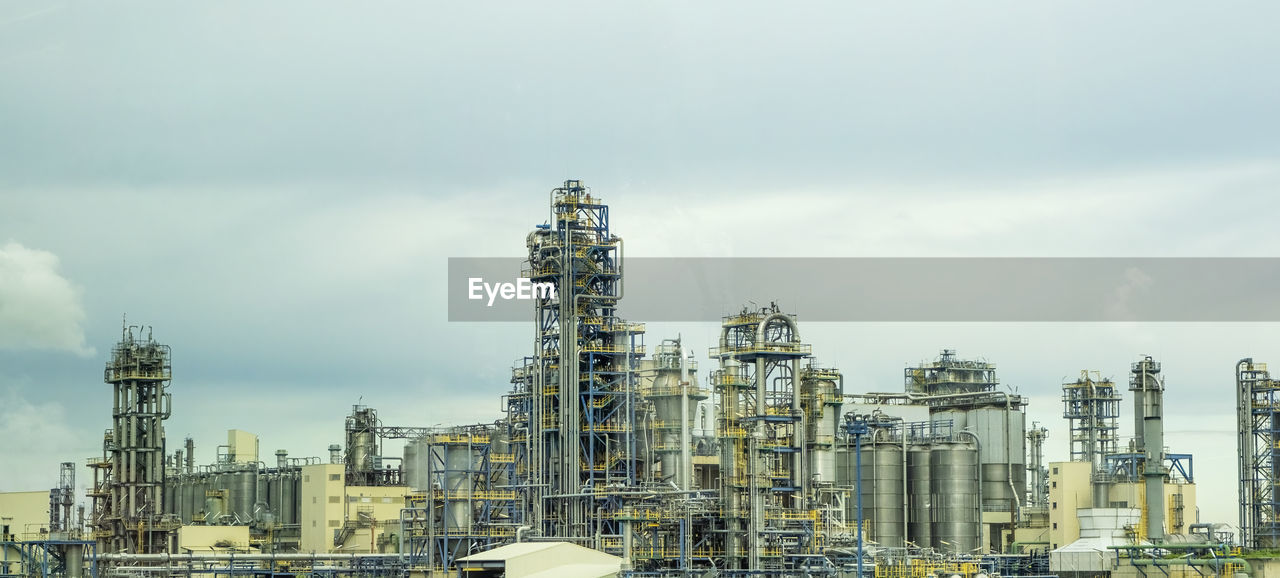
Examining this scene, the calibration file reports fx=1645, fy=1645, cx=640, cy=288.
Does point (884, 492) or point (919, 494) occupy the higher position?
point (884, 492)

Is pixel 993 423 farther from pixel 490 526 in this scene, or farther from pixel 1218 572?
pixel 490 526

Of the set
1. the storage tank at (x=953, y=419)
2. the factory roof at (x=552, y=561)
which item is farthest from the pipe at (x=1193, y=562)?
the storage tank at (x=953, y=419)

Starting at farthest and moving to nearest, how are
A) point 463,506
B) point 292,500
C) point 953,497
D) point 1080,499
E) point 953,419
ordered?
point 292,500 < point 953,419 < point 953,497 < point 1080,499 < point 463,506

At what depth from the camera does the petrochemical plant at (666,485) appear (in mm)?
69375

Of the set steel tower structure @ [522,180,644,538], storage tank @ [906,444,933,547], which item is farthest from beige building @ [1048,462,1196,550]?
steel tower structure @ [522,180,644,538]

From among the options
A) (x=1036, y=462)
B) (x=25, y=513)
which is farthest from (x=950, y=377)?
(x=25, y=513)

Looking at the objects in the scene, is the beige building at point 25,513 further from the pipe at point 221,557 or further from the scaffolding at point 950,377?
the scaffolding at point 950,377

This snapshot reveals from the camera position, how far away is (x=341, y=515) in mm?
95312

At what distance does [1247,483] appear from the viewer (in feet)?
302

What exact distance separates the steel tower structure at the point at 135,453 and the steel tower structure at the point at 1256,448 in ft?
194

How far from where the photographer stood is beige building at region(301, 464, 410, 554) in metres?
94.1

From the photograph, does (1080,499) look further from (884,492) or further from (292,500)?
(292,500)

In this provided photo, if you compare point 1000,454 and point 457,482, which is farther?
point 1000,454

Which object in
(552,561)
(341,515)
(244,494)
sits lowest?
(341,515)
